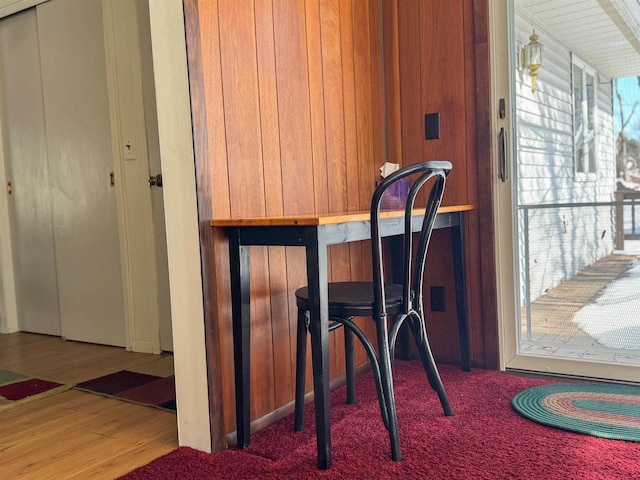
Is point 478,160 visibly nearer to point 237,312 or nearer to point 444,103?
point 444,103

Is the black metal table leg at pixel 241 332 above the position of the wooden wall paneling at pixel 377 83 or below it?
below

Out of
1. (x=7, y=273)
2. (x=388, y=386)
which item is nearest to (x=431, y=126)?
(x=388, y=386)

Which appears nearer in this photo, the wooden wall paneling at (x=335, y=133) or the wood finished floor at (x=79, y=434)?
the wood finished floor at (x=79, y=434)

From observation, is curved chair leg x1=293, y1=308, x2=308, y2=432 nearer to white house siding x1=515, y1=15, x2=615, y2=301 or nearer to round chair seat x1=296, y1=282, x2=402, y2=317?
round chair seat x1=296, y1=282, x2=402, y2=317

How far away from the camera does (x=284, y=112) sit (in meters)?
2.34

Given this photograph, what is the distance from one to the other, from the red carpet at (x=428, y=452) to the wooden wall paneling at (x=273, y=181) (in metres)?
0.20

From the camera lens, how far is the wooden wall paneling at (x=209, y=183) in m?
1.93

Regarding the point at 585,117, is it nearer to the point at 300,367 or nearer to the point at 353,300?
the point at 353,300

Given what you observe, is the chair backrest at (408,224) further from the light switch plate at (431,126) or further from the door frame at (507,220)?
the light switch plate at (431,126)

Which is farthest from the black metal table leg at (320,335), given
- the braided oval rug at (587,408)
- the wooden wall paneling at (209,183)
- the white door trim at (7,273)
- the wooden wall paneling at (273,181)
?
the white door trim at (7,273)

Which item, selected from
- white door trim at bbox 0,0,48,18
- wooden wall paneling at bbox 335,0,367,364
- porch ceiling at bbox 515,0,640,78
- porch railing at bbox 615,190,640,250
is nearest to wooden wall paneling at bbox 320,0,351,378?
wooden wall paneling at bbox 335,0,367,364

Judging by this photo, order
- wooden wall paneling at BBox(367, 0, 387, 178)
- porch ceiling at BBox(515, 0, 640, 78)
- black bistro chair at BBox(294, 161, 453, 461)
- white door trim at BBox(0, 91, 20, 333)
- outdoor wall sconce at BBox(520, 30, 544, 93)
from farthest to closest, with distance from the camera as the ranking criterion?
white door trim at BBox(0, 91, 20, 333) < wooden wall paneling at BBox(367, 0, 387, 178) < outdoor wall sconce at BBox(520, 30, 544, 93) < porch ceiling at BBox(515, 0, 640, 78) < black bistro chair at BBox(294, 161, 453, 461)

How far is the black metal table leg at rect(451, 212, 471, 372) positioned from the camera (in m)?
2.70

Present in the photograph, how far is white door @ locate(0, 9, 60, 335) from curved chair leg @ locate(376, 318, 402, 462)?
108 inches
